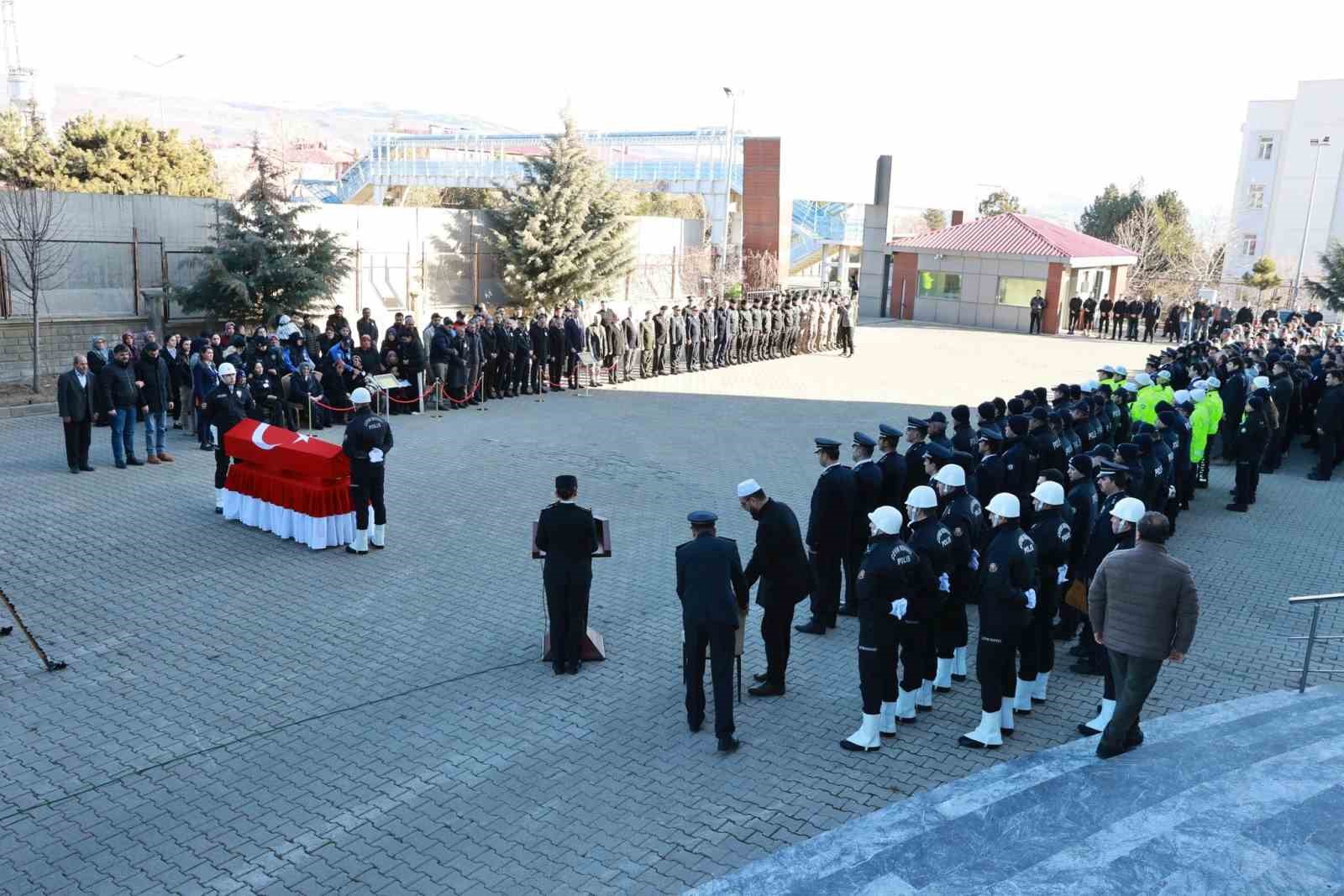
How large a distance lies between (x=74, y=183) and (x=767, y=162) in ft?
80.8

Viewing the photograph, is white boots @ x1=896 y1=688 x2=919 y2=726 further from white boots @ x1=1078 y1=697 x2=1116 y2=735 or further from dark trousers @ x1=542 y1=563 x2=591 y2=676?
dark trousers @ x1=542 y1=563 x2=591 y2=676

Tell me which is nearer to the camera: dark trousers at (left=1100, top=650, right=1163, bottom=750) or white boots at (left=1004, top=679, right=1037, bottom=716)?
dark trousers at (left=1100, top=650, right=1163, bottom=750)

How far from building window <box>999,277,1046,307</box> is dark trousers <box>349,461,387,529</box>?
32309 millimetres

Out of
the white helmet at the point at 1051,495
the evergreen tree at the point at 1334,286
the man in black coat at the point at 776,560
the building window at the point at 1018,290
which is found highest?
the evergreen tree at the point at 1334,286

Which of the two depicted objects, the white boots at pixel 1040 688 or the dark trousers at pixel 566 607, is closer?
the white boots at pixel 1040 688

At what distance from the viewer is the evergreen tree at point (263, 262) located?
65.9ft

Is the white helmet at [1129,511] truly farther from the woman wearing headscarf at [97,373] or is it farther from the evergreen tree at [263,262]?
the evergreen tree at [263,262]

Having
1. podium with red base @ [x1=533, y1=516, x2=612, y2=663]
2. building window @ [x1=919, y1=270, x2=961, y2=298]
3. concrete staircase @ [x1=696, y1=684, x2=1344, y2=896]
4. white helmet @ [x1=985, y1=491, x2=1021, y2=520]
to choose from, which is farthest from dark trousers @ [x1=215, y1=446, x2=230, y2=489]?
building window @ [x1=919, y1=270, x2=961, y2=298]

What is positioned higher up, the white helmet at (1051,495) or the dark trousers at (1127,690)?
the white helmet at (1051,495)

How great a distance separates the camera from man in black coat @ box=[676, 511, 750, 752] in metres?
Result: 7.04

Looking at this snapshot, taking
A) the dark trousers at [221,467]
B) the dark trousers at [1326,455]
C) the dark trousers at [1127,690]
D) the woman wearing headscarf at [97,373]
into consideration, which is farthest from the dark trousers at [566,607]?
the dark trousers at [1326,455]

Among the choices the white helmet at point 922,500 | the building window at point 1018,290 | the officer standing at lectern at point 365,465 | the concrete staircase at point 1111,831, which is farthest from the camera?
the building window at point 1018,290

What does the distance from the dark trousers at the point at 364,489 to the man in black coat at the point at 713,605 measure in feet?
16.4

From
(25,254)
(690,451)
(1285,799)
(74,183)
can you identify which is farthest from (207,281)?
(1285,799)
